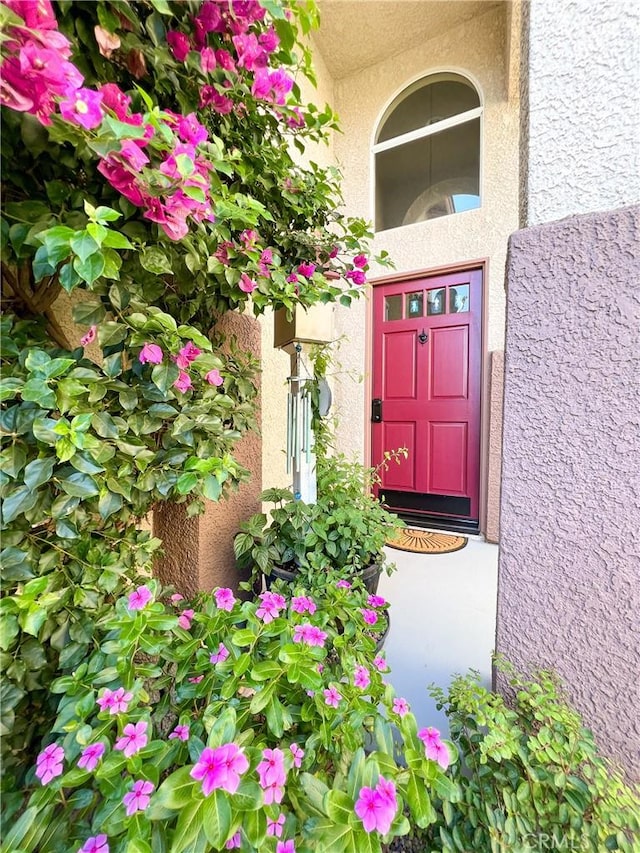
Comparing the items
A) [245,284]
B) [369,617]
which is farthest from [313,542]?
[245,284]

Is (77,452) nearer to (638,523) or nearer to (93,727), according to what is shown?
(93,727)

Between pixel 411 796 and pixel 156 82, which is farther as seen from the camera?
pixel 156 82

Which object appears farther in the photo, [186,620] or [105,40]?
[186,620]

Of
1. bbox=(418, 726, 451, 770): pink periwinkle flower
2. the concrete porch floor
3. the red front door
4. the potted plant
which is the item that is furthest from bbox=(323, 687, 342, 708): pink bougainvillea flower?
the red front door

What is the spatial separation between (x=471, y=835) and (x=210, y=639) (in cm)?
55

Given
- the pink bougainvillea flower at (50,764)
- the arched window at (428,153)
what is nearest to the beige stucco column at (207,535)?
the pink bougainvillea flower at (50,764)

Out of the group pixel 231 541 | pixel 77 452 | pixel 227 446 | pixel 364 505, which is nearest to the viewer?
pixel 77 452

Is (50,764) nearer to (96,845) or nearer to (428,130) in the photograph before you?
(96,845)

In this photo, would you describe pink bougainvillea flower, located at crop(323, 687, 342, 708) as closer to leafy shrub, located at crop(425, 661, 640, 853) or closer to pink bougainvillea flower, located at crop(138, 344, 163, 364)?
leafy shrub, located at crop(425, 661, 640, 853)

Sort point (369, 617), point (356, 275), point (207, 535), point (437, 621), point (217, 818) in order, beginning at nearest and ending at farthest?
point (217, 818) → point (369, 617) → point (356, 275) → point (207, 535) → point (437, 621)

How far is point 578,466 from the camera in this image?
0.69m

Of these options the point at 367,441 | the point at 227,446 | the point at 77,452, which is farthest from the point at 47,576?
the point at 367,441

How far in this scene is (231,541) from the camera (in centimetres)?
132

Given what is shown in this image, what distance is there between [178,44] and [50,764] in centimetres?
120
